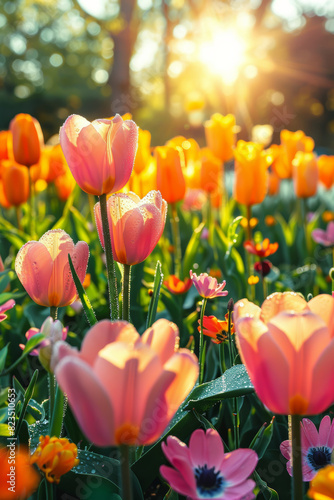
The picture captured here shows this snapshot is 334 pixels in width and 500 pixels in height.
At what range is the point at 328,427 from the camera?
2.62 ft

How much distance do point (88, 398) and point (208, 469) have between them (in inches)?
9.7

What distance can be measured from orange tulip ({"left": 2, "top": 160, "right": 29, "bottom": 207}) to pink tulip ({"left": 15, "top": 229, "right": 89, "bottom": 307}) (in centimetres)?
141

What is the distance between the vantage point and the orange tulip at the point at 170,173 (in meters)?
1.78

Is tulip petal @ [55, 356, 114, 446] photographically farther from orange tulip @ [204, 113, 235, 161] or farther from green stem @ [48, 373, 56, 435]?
orange tulip @ [204, 113, 235, 161]

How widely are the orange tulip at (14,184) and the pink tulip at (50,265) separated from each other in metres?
1.41

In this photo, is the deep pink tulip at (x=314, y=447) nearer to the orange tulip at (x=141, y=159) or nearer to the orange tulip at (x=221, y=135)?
the orange tulip at (x=141, y=159)

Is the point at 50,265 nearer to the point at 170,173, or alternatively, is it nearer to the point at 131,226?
the point at 131,226

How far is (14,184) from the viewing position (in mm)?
2193

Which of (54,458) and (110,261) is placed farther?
(110,261)

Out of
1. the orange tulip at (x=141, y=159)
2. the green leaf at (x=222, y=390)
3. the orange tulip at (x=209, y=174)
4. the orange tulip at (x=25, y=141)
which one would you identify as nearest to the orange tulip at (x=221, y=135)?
the orange tulip at (x=209, y=174)

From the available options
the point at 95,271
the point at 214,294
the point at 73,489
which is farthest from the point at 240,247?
the point at 73,489

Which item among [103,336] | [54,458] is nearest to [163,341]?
[103,336]

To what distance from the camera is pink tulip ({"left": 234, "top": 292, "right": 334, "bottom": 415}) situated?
52cm

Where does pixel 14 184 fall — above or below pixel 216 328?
above
